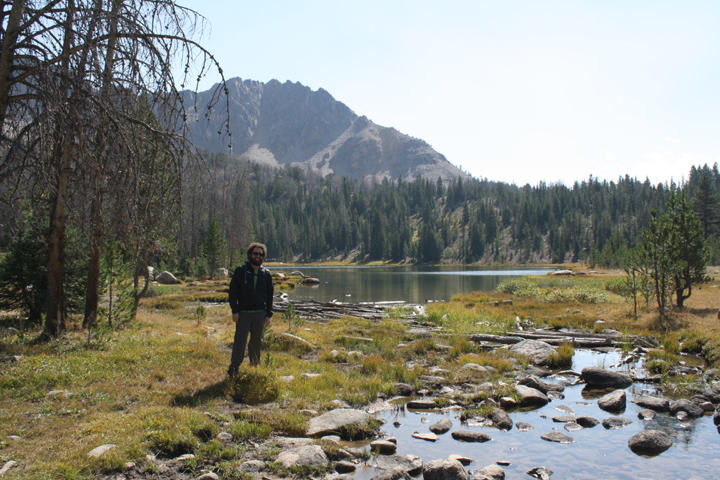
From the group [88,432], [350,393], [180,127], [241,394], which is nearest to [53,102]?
[180,127]

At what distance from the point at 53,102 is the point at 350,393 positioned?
7.15m

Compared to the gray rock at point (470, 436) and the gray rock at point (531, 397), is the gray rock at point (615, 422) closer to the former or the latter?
the gray rock at point (531, 397)

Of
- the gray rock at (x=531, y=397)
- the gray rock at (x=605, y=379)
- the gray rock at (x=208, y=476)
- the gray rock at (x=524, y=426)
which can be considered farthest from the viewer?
the gray rock at (x=605, y=379)

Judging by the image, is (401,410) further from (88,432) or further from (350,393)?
→ (88,432)

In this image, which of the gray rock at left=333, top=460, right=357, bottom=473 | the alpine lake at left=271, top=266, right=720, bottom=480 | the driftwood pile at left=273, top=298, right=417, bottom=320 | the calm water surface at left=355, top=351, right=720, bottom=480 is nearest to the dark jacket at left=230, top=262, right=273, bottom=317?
the alpine lake at left=271, top=266, right=720, bottom=480

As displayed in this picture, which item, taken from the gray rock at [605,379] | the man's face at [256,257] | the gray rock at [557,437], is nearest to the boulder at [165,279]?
the man's face at [256,257]

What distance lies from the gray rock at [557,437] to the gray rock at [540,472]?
1.24 meters

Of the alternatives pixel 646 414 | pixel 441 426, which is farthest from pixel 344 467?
pixel 646 414

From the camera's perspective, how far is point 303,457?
Result: 5477 mm

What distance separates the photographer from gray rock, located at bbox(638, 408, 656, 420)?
8.36 metres

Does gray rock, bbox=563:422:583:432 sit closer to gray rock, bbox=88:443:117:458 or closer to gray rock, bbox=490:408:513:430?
gray rock, bbox=490:408:513:430

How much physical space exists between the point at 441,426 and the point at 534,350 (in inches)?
308

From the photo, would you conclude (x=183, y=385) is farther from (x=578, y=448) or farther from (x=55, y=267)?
(x=578, y=448)

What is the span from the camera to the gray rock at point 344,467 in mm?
5512
